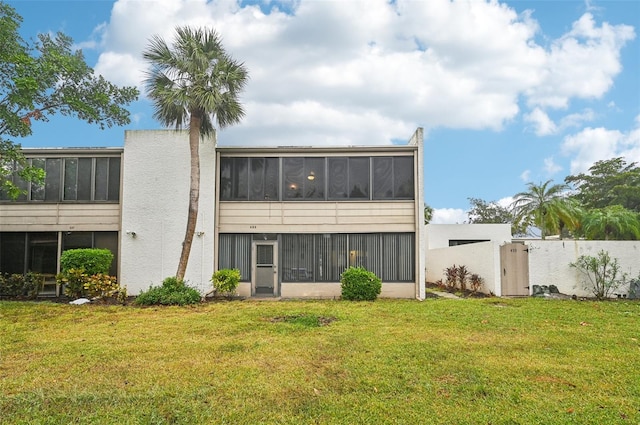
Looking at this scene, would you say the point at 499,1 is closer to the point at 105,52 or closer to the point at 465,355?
the point at 465,355

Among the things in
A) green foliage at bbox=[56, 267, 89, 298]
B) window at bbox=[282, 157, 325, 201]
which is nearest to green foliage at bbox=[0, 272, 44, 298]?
green foliage at bbox=[56, 267, 89, 298]

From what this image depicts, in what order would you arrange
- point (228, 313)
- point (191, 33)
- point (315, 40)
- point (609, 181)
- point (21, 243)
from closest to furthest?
point (228, 313) < point (315, 40) < point (191, 33) < point (21, 243) < point (609, 181)

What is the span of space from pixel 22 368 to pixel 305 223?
901cm

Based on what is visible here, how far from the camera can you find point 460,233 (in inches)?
868

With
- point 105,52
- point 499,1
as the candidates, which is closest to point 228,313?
point 105,52

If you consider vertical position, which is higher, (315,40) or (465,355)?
(315,40)

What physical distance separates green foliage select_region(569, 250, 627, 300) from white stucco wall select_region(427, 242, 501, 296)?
243cm

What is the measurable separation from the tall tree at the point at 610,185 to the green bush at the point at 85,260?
36.8 metres

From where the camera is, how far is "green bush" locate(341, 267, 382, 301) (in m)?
12.3

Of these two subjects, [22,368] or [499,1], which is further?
[499,1]

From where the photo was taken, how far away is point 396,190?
13.5m

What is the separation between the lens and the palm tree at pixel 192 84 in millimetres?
12516

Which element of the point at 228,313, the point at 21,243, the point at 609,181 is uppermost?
the point at 609,181

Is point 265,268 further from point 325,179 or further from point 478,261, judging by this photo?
point 478,261
